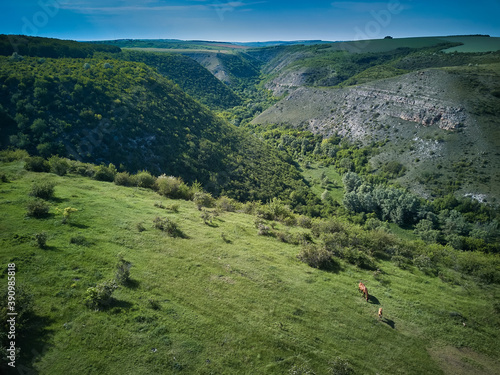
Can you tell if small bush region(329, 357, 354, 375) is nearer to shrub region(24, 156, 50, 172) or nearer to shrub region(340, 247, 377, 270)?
shrub region(340, 247, 377, 270)

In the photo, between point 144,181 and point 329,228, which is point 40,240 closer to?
point 144,181

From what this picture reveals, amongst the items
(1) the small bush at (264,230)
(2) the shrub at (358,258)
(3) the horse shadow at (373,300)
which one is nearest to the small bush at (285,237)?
(1) the small bush at (264,230)

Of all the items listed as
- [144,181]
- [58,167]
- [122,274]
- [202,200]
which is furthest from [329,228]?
[58,167]

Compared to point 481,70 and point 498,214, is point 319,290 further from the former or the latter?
point 481,70

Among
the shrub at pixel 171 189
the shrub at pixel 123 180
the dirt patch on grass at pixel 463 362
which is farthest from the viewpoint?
the shrub at pixel 171 189

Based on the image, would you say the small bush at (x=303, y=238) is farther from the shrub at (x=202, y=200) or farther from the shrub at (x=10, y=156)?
the shrub at (x=10, y=156)

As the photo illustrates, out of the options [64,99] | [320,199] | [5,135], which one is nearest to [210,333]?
[5,135]

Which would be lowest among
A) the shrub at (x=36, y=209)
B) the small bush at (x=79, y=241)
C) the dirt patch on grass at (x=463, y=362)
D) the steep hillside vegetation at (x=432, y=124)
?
the dirt patch on grass at (x=463, y=362)
